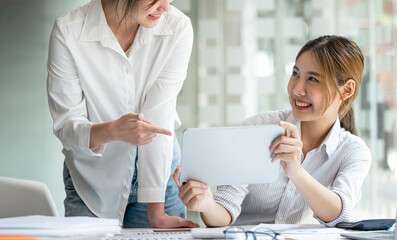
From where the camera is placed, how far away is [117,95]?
1780mm

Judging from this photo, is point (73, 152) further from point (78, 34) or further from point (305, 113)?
point (305, 113)

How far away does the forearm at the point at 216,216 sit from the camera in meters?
1.61

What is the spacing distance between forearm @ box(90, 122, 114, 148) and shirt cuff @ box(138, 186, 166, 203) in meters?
0.22

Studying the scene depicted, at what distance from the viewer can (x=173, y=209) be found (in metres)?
1.87

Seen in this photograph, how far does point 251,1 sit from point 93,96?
10.1 feet

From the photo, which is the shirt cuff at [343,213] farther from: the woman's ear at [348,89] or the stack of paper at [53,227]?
the stack of paper at [53,227]

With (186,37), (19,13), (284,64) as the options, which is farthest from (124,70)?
(284,64)

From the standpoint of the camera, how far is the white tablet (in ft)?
4.40

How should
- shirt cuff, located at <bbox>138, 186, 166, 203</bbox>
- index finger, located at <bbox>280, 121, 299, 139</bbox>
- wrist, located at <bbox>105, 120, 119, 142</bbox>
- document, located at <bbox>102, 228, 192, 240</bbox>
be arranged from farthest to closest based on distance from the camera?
shirt cuff, located at <bbox>138, 186, 166, 203</bbox>
wrist, located at <bbox>105, 120, 119, 142</bbox>
index finger, located at <bbox>280, 121, 299, 139</bbox>
document, located at <bbox>102, 228, 192, 240</bbox>

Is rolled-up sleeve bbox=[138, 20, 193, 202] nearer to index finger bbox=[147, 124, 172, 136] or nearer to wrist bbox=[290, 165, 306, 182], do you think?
index finger bbox=[147, 124, 172, 136]

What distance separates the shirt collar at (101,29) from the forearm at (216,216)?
0.63 metres

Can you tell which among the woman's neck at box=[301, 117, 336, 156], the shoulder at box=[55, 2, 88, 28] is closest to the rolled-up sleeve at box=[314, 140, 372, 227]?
the woman's neck at box=[301, 117, 336, 156]

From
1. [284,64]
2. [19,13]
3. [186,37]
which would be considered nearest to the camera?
[186,37]

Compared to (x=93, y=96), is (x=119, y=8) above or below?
above
